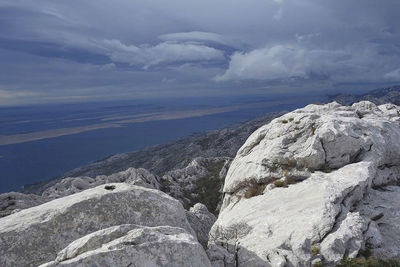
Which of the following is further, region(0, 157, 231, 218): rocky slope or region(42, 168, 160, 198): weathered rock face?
region(0, 157, 231, 218): rocky slope

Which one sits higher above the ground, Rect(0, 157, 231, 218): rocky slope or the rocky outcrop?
the rocky outcrop

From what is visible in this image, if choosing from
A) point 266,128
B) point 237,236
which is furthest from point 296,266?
point 266,128

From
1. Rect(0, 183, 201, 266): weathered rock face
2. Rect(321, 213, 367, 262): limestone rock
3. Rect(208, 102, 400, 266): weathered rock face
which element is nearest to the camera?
Rect(0, 183, 201, 266): weathered rock face

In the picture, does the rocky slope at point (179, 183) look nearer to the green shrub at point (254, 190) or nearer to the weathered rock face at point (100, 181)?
the weathered rock face at point (100, 181)

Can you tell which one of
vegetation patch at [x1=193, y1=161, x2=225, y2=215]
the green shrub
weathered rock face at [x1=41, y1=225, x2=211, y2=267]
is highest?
weathered rock face at [x1=41, y1=225, x2=211, y2=267]

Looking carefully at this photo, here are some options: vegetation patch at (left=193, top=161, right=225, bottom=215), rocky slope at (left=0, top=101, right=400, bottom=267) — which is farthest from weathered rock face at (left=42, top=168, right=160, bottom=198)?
rocky slope at (left=0, top=101, right=400, bottom=267)

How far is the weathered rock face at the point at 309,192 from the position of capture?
15742mm

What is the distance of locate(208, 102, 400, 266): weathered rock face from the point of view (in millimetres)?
15742

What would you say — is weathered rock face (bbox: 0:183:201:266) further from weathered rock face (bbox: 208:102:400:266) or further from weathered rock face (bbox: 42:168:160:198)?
weathered rock face (bbox: 42:168:160:198)

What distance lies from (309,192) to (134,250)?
15.1 metres

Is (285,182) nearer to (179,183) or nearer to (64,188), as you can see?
(64,188)

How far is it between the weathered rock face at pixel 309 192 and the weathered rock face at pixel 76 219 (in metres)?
4.03

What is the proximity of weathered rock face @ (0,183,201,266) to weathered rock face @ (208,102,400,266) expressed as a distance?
13.2ft

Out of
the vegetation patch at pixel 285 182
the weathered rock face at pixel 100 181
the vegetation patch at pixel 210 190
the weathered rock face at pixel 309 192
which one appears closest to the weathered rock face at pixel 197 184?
the vegetation patch at pixel 210 190
